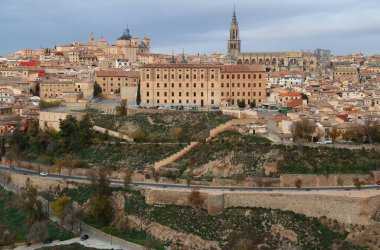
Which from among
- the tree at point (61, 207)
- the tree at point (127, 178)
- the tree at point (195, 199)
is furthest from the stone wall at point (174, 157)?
the tree at point (61, 207)

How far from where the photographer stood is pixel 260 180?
37.7 m

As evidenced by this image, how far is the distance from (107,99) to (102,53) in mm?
46082

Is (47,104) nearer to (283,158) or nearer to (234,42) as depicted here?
(283,158)

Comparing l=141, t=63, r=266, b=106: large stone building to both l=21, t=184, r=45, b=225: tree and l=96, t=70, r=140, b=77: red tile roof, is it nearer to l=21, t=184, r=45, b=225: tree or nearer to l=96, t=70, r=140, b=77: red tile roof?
l=96, t=70, r=140, b=77: red tile roof

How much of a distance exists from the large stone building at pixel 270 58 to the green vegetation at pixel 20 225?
202 ft

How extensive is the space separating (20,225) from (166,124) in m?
14.1

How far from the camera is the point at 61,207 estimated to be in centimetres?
3672

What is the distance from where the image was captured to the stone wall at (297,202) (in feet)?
113

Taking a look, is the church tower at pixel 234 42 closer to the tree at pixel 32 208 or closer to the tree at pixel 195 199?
the tree at pixel 32 208

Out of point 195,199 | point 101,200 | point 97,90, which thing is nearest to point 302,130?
point 195,199

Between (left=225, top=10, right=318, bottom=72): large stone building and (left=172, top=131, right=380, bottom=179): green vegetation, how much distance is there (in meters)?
57.3

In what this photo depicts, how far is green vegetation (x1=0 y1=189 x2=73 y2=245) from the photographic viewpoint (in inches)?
1364

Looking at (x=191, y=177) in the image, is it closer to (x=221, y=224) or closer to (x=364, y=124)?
(x=221, y=224)

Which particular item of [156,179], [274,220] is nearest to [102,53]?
[156,179]
